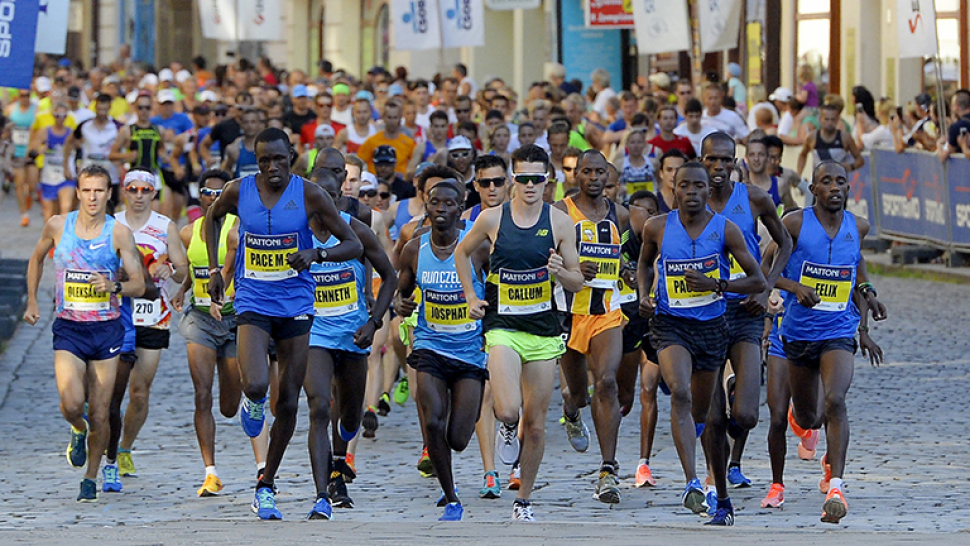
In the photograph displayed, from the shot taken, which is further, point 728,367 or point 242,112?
point 242,112

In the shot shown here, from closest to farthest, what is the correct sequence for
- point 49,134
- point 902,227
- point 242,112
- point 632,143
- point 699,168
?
point 699,168, point 632,143, point 242,112, point 902,227, point 49,134

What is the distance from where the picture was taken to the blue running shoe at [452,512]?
8.72 metres

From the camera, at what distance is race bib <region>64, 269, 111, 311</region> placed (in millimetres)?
9703

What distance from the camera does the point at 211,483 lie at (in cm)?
987

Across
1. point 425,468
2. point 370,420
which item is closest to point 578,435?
point 425,468

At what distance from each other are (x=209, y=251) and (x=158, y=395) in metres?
4.66

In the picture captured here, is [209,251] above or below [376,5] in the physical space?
below

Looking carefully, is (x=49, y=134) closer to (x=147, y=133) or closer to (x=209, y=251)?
(x=147, y=133)

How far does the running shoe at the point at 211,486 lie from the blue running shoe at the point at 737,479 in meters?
2.68

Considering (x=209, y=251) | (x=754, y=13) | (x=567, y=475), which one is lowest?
(x=567, y=475)

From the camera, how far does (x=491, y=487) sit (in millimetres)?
9727

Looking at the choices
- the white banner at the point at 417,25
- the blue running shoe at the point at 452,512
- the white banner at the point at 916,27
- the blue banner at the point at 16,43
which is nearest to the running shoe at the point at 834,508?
the blue running shoe at the point at 452,512

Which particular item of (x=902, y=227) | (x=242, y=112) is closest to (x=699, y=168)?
(x=242, y=112)

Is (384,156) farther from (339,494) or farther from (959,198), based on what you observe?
(959,198)
